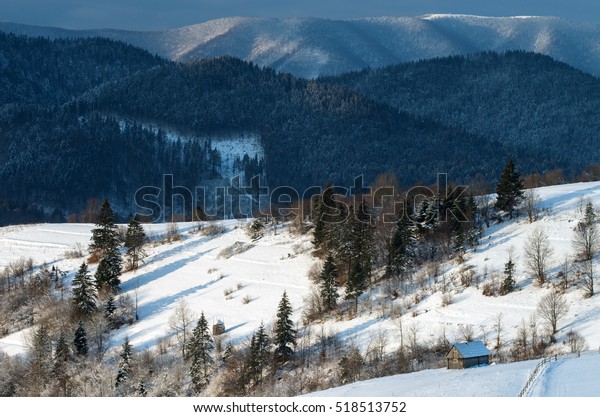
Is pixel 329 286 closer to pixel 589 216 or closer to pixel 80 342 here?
pixel 80 342

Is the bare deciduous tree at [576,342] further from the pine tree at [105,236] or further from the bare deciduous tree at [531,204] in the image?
the pine tree at [105,236]

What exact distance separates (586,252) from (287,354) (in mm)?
26949

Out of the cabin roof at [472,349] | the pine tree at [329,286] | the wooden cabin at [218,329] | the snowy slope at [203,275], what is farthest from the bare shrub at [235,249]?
the cabin roof at [472,349]

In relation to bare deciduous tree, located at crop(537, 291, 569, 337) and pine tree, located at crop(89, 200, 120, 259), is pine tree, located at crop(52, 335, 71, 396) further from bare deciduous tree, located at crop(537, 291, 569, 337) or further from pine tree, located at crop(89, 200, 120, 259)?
bare deciduous tree, located at crop(537, 291, 569, 337)

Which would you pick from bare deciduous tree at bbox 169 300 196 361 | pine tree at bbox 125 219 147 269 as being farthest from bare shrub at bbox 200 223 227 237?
bare deciduous tree at bbox 169 300 196 361

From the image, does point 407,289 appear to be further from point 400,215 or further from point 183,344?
point 183,344

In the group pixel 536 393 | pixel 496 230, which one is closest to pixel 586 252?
pixel 496 230

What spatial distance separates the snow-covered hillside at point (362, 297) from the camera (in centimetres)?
6956

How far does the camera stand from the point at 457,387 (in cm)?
5056

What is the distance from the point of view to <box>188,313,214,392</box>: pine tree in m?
71.5

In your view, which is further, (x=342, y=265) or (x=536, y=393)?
(x=342, y=265)

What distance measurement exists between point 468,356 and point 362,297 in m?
22.7

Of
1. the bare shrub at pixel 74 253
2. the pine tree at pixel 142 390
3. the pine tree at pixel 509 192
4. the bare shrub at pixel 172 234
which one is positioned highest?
the pine tree at pixel 509 192

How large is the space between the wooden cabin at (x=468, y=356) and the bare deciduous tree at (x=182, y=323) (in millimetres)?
24674
